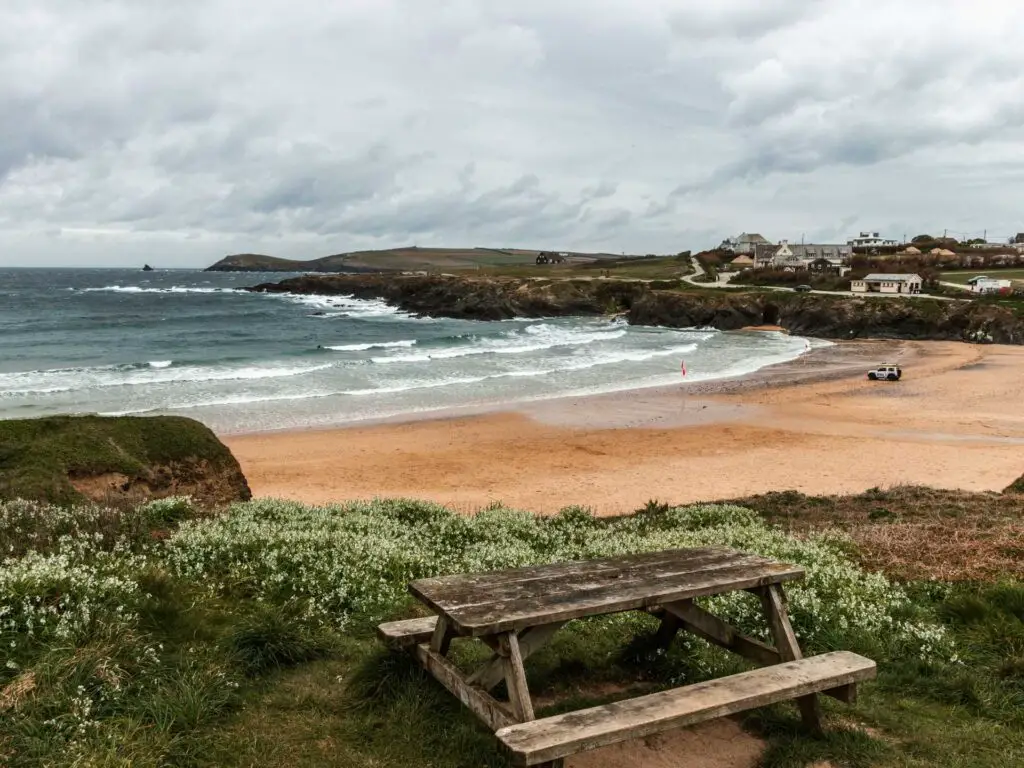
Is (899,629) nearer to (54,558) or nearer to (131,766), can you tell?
(131,766)

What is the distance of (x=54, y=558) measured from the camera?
231 inches

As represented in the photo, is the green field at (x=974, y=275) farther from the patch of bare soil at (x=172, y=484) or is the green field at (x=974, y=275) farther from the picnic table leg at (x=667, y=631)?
the picnic table leg at (x=667, y=631)

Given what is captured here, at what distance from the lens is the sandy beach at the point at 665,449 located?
17.9m

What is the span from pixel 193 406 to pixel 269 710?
27.1 meters

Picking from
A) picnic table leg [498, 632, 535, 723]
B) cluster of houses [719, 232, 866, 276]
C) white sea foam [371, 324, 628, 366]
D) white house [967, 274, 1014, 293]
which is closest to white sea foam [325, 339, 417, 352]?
white sea foam [371, 324, 628, 366]

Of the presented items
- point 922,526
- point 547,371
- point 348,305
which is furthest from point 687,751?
point 348,305

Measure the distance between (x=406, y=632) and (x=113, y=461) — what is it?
8.09 meters

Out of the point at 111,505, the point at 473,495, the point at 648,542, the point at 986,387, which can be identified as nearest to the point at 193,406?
the point at 473,495

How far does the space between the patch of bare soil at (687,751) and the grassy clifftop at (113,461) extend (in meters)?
7.63

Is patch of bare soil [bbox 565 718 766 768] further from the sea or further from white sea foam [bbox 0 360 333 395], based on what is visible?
white sea foam [bbox 0 360 333 395]

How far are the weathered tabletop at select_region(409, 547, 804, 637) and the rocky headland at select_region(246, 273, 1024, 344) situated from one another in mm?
59633

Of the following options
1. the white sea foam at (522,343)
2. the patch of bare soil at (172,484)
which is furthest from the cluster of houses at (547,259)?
the patch of bare soil at (172,484)

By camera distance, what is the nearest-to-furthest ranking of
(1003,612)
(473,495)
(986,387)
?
(1003,612) → (473,495) → (986,387)

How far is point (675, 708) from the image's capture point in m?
4.25
